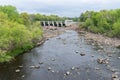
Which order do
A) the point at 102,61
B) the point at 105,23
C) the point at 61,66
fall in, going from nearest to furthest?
the point at 61,66
the point at 102,61
the point at 105,23

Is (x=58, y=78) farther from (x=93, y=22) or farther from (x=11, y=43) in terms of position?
(x=93, y=22)

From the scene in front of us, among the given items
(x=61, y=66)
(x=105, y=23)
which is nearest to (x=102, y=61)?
(x=61, y=66)

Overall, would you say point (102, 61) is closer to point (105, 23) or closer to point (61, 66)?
point (61, 66)

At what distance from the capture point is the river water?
154 ft

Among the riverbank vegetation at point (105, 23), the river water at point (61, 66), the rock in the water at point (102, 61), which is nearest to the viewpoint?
the river water at point (61, 66)

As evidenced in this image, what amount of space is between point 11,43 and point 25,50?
676cm

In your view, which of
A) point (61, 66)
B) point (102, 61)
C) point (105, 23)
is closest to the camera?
point (61, 66)

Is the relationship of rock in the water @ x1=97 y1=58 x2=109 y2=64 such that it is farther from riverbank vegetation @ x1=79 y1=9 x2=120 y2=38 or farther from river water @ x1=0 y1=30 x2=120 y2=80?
riverbank vegetation @ x1=79 y1=9 x2=120 y2=38

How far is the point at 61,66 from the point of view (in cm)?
5394

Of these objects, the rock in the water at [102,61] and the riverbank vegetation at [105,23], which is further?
the riverbank vegetation at [105,23]

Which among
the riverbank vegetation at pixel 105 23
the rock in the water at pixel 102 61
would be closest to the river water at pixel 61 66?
the rock in the water at pixel 102 61

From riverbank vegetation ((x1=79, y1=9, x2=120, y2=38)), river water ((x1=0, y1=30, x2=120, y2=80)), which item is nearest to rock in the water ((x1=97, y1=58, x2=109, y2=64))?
river water ((x1=0, y1=30, x2=120, y2=80))

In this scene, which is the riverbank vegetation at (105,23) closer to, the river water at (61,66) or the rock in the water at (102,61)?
the river water at (61,66)

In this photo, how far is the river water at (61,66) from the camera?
154 feet
